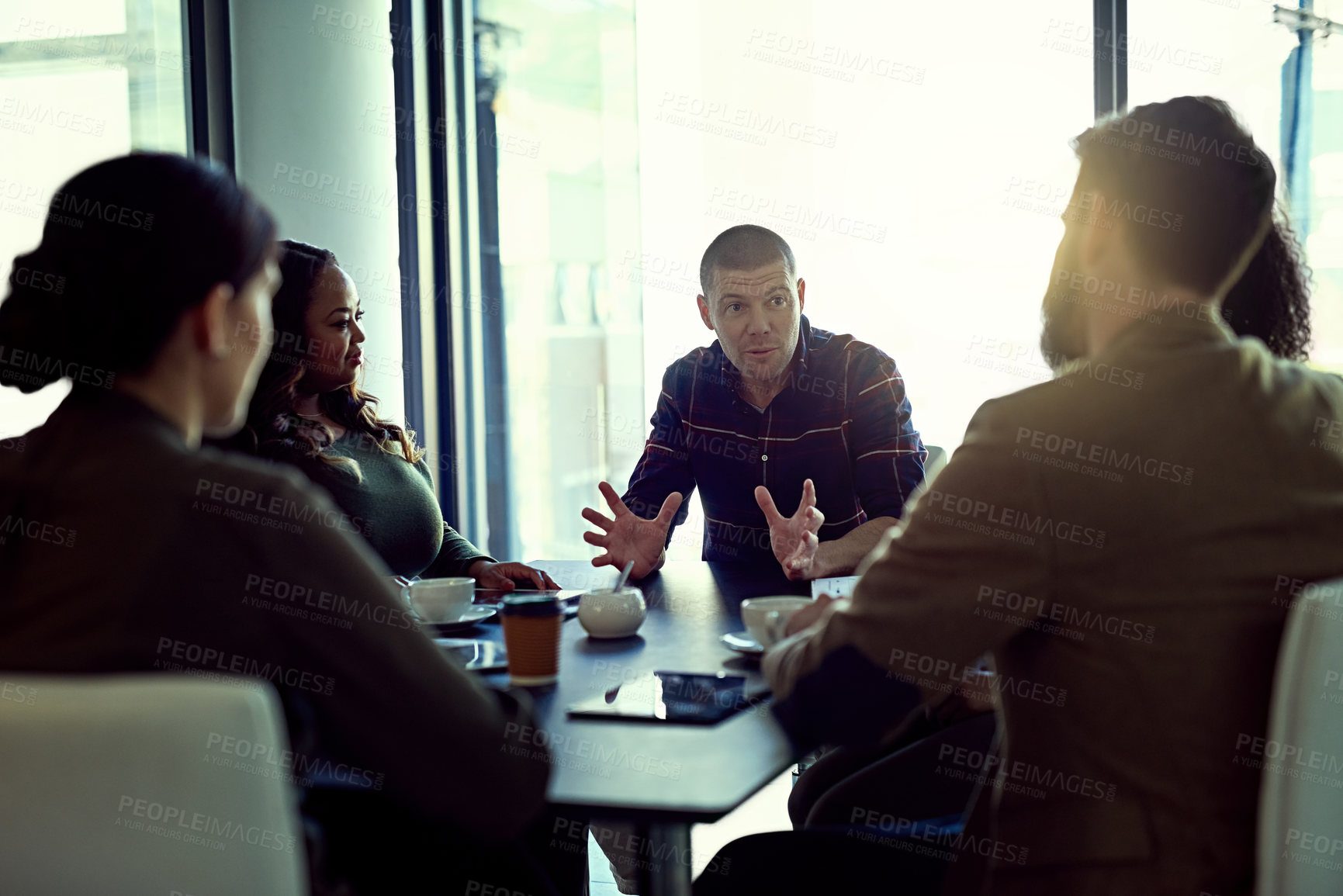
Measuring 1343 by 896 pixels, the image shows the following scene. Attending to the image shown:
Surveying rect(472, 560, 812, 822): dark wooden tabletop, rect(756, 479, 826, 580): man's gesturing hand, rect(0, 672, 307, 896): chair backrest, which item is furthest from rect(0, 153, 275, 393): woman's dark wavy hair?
rect(756, 479, 826, 580): man's gesturing hand

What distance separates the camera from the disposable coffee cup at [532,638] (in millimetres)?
1337

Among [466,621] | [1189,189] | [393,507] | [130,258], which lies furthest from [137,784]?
[393,507]

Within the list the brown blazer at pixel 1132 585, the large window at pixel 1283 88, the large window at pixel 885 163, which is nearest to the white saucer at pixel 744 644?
the brown blazer at pixel 1132 585

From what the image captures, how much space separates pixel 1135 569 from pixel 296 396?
1.74 metres

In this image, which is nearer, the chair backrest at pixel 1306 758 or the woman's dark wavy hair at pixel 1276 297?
the chair backrest at pixel 1306 758

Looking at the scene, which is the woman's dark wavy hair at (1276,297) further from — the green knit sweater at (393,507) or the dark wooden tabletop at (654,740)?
the green knit sweater at (393,507)

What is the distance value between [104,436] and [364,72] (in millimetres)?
3124

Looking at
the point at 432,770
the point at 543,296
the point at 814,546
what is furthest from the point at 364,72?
the point at 432,770

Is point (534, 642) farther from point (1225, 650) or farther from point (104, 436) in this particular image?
point (1225, 650)

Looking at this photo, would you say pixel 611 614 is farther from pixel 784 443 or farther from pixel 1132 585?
pixel 784 443

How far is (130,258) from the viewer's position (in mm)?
936

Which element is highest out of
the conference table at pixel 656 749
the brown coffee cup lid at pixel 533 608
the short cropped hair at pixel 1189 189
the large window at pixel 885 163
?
the large window at pixel 885 163

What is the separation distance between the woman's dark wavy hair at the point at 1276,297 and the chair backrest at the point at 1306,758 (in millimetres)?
543

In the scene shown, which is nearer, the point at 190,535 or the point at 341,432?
the point at 190,535
